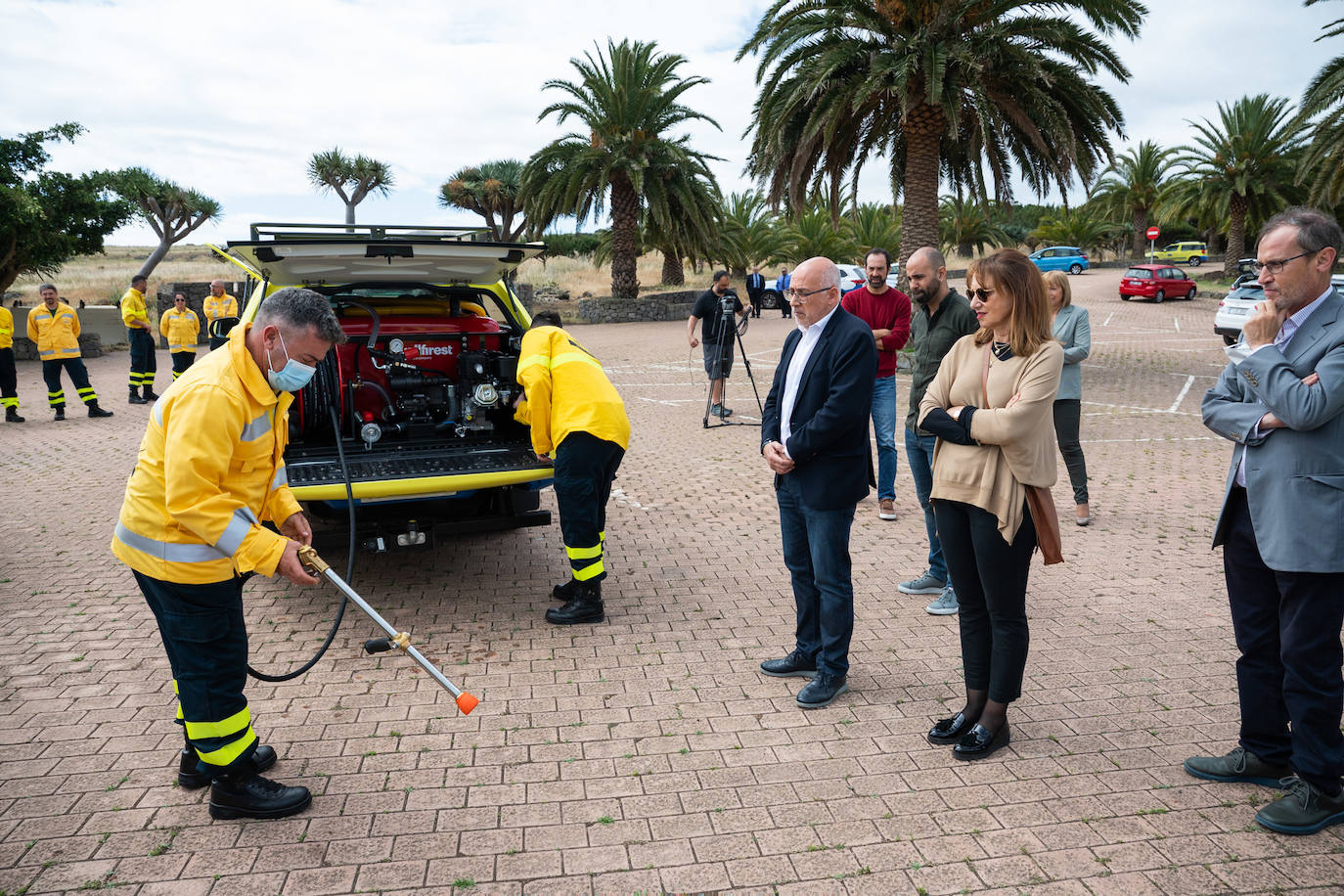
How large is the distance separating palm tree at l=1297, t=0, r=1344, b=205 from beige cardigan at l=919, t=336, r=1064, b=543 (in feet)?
60.3

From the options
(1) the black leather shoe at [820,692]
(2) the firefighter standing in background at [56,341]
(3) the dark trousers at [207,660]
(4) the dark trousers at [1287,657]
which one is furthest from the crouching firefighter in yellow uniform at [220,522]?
(2) the firefighter standing in background at [56,341]

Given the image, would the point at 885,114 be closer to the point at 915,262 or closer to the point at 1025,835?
the point at 915,262

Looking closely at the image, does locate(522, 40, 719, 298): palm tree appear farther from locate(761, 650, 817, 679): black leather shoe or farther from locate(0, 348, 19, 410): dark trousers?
locate(761, 650, 817, 679): black leather shoe

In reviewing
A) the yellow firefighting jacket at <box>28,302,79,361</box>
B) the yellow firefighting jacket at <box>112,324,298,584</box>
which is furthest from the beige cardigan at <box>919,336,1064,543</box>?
the yellow firefighting jacket at <box>28,302,79,361</box>

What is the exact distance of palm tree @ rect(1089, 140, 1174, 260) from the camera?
144ft

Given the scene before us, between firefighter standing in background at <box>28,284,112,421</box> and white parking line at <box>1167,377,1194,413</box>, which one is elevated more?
firefighter standing in background at <box>28,284,112,421</box>

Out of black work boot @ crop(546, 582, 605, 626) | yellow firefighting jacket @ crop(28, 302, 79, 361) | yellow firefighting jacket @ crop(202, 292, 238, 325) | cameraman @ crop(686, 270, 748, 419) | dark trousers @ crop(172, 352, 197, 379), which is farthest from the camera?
yellow firefighting jacket @ crop(202, 292, 238, 325)

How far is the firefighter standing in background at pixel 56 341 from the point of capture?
1152 centimetres

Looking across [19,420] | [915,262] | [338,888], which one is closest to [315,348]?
[338,888]

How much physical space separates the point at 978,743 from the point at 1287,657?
3.57 ft

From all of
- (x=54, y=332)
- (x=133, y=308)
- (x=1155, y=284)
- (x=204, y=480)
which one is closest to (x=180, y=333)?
(x=133, y=308)

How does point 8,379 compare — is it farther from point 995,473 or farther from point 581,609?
point 995,473

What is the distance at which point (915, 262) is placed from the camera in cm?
504

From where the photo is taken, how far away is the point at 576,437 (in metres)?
4.75
